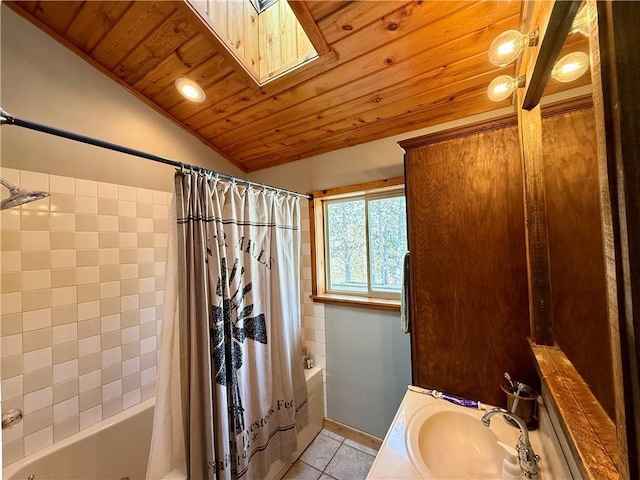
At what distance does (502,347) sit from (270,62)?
1916 mm

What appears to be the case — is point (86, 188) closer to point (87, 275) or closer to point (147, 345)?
point (87, 275)

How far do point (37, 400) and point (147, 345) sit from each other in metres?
0.50

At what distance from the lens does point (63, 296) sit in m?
1.31

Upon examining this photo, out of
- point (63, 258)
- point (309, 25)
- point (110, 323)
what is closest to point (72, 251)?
point (63, 258)

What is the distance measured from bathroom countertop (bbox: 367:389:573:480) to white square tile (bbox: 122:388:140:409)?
1.63 metres

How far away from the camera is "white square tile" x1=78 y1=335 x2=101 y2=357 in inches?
53.8

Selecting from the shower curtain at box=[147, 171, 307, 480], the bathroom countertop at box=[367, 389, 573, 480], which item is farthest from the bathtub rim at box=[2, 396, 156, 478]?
the bathroom countertop at box=[367, 389, 573, 480]

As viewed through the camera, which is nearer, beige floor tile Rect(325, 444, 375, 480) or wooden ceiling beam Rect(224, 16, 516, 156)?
wooden ceiling beam Rect(224, 16, 516, 156)

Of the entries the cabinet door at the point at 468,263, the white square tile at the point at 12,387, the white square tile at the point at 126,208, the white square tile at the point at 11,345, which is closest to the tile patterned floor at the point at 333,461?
the cabinet door at the point at 468,263

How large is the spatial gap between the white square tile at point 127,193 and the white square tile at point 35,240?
0.42 meters

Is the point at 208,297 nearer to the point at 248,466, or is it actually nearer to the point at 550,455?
the point at 248,466

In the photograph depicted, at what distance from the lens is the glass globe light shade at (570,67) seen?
471 millimetres

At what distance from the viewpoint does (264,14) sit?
58.2 inches

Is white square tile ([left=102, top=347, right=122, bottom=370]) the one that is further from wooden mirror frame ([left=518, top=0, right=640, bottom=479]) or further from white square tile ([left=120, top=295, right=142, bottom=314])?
wooden mirror frame ([left=518, top=0, right=640, bottom=479])
